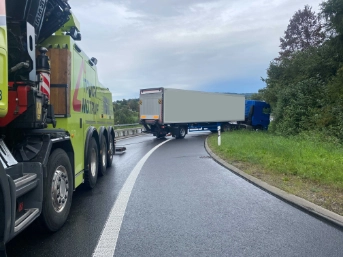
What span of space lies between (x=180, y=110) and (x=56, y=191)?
801 inches

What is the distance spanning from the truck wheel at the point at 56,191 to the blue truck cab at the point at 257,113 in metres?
28.3

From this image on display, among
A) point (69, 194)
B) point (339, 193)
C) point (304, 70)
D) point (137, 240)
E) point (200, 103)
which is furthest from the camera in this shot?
point (200, 103)

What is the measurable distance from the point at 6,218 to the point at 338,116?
1739cm

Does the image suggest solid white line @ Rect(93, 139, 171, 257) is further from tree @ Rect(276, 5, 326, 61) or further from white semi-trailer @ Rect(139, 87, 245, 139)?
tree @ Rect(276, 5, 326, 61)

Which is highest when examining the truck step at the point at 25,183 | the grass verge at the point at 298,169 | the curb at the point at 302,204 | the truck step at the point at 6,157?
the truck step at the point at 6,157

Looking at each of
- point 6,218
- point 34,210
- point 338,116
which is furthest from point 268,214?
point 338,116

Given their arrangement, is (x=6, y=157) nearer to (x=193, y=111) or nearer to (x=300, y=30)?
(x=193, y=111)

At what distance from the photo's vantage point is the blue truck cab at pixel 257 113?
31.7m

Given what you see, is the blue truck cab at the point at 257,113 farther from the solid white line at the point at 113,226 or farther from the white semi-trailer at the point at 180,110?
the solid white line at the point at 113,226

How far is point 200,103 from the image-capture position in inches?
1065

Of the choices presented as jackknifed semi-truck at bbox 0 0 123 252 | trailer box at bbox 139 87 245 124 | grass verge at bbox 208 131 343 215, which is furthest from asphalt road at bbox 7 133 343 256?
trailer box at bbox 139 87 245 124

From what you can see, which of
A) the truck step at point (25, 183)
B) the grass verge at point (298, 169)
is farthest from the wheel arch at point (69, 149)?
the grass verge at point (298, 169)

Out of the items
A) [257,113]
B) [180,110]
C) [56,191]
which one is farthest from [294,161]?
[257,113]

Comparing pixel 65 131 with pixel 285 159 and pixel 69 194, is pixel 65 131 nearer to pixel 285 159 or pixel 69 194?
pixel 69 194
